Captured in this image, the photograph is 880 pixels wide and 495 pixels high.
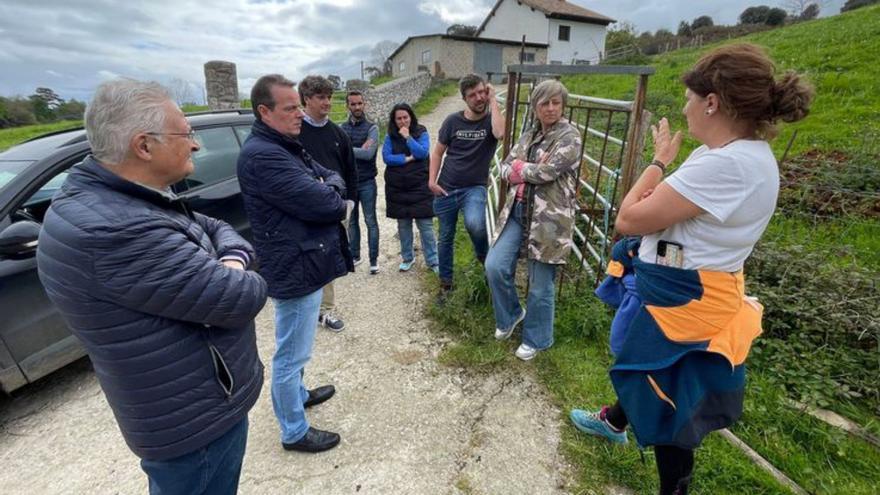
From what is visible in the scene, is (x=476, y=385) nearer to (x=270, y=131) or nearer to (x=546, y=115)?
(x=546, y=115)

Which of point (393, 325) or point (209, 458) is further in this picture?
point (393, 325)

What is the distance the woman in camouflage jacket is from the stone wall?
8528 millimetres

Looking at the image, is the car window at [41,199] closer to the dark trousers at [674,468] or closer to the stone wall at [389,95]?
the dark trousers at [674,468]

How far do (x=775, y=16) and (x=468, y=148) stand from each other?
4374cm

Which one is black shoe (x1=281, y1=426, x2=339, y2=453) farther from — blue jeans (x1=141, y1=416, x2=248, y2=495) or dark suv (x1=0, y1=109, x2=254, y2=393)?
dark suv (x1=0, y1=109, x2=254, y2=393)

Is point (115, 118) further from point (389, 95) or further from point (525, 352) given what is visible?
point (389, 95)

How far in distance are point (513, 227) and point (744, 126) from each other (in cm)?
166

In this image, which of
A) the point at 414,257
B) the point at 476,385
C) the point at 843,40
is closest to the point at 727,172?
the point at 476,385

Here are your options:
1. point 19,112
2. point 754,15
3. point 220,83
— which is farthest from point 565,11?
point 19,112

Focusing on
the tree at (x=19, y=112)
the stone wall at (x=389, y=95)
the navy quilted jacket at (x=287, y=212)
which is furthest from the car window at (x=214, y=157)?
the tree at (x=19, y=112)

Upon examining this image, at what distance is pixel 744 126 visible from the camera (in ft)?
4.61

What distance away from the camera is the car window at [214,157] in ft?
12.4

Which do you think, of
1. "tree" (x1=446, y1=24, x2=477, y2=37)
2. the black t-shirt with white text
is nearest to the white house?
"tree" (x1=446, y1=24, x2=477, y2=37)

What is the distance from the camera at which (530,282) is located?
9.80 feet
